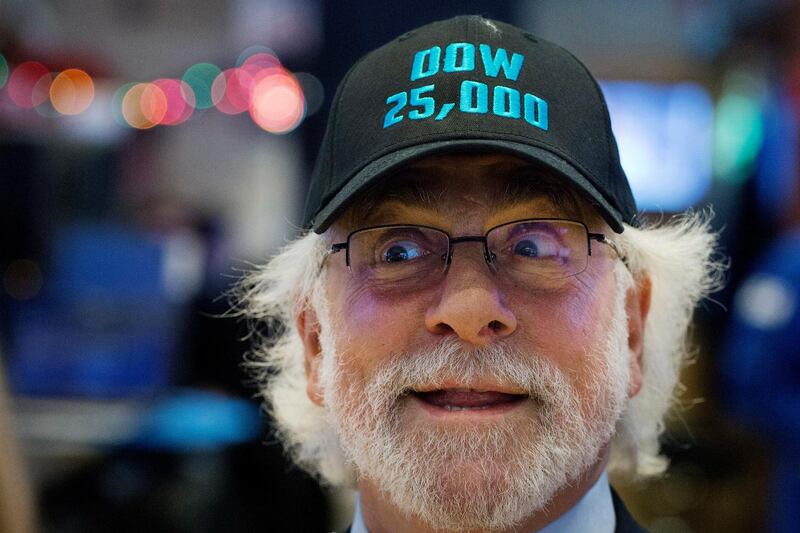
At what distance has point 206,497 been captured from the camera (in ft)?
13.0

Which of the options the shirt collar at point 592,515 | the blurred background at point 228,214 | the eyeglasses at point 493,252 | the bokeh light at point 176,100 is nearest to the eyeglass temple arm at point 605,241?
the eyeglasses at point 493,252

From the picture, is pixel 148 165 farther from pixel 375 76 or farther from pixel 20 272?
pixel 375 76

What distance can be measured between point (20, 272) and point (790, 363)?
3.41 metres

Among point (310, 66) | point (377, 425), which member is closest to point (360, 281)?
point (377, 425)

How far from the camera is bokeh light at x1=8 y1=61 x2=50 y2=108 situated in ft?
15.8

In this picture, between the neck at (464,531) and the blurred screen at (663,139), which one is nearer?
the neck at (464,531)

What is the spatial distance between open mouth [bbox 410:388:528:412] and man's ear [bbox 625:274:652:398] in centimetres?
31

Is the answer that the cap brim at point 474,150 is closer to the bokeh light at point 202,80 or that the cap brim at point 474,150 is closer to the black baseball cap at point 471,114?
the black baseball cap at point 471,114

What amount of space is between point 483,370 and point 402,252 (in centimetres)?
24

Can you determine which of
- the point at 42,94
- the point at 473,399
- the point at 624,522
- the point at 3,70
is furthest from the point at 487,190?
the point at 42,94

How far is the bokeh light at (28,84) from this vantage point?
15.8 feet

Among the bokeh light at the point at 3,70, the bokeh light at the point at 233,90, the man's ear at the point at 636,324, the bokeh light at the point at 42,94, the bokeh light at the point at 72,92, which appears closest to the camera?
the man's ear at the point at 636,324

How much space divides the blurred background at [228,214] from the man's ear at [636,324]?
134cm

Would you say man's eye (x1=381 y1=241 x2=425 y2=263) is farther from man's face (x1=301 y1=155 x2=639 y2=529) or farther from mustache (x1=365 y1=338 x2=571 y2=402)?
mustache (x1=365 y1=338 x2=571 y2=402)
